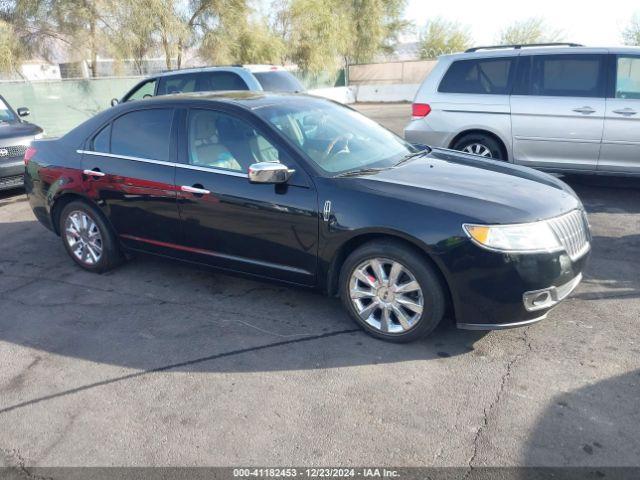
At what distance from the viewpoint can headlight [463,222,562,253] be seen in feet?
10.6

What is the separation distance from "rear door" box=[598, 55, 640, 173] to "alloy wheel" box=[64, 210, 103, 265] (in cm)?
595

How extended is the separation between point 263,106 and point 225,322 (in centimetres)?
170

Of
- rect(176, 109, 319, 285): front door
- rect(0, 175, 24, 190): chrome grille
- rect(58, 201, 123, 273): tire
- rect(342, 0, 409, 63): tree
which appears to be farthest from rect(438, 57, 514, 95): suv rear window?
rect(342, 0, 409, 63): tree

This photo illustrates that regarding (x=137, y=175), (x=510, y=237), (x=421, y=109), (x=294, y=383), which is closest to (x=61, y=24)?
(x=421, y=109)

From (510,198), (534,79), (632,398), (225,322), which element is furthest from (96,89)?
(632,398)

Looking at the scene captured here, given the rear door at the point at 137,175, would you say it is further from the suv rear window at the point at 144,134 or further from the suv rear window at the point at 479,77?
the suv rear window at the point at 479,77

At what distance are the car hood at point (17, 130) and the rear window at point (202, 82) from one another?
2210 millimetres

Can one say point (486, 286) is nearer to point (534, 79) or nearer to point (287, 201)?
point (287, 201)

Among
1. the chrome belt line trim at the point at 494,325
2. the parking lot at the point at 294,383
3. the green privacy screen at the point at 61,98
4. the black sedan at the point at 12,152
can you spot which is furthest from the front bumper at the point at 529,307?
the green privacy screen at the point at 61,98

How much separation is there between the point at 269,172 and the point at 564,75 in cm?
504

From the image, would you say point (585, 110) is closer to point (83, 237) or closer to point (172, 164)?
point (172, 164)

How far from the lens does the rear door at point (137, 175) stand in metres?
4.40

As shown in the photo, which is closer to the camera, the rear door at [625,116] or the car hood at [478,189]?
the car hood at [478,189]

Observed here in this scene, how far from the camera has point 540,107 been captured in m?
6.94
